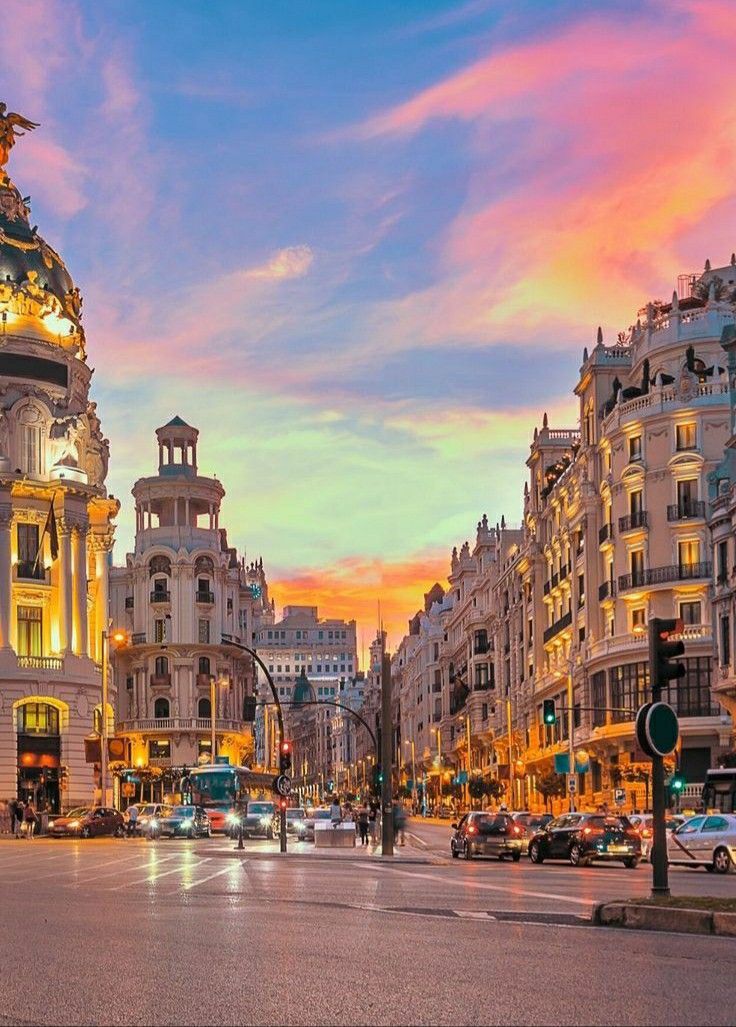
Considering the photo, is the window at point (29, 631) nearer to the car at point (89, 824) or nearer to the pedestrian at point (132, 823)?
the car at point (89, 824)

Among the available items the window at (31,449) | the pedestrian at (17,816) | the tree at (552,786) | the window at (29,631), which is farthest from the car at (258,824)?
the window at (31,449)

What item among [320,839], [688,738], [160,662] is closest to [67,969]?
[320,839]

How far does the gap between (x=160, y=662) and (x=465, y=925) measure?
111 meters

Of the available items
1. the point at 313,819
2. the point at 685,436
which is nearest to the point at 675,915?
the point at 685,436

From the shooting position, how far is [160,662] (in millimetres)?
126875

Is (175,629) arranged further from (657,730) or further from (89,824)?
(657,730)

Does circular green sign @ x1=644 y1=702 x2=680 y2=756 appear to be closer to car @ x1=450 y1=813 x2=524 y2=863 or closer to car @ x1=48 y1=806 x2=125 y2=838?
car @ x1=450 y1=813 x2=524 y2=863

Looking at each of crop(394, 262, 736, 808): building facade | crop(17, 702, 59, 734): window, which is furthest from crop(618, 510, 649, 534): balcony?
crop(17, 702, 59, 734): window

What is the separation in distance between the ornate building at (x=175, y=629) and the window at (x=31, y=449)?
34697mm

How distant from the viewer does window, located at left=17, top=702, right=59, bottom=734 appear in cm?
8788

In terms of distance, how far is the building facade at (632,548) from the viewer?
69.2 metres

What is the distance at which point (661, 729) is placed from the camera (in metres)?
18.9

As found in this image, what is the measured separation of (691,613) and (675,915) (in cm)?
5492

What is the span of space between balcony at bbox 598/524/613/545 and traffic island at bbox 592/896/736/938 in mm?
58025
